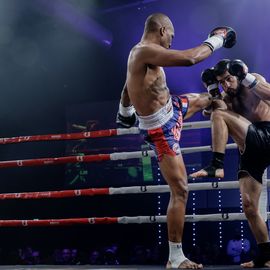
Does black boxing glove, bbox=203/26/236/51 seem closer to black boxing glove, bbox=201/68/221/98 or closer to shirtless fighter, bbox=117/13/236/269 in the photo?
shirtless fighter, bbox=117/13/236/269

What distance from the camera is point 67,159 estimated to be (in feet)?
12.3

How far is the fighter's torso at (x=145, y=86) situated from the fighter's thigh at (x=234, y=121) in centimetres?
32

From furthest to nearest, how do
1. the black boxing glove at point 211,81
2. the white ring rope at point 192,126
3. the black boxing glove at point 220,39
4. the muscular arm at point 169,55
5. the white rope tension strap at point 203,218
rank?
1. the white ring rope at point 192,126
2. the white rope tension strap at point 203,218
3. the black boxing glove at point 211,81
4. the black boxing glove at point 220,39
5. the muscular arm at point 169,55

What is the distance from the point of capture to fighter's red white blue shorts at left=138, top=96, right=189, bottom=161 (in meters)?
2.67

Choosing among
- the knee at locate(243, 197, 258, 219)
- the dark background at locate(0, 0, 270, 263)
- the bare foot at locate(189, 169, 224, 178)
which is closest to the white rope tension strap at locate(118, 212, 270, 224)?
the knee at locate(243, 197, 258, 219)

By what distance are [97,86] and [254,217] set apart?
527 cm

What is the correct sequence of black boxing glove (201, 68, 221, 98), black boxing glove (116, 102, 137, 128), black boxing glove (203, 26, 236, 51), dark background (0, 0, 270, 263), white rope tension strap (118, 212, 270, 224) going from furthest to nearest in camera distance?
dark background (0, 0, 270, 263) → white rope tension strap (118, 212, 270, 224) → black boxing glove (116, 102, 137, 128) → black boxing glove (201, 68, 221, 98) → black boxing glove (203, 26, 236, 51)

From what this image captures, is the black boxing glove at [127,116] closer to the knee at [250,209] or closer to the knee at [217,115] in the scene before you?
the knee at [217,115]

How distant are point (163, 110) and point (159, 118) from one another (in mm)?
53

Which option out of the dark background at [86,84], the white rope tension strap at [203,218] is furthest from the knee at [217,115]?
the dark background at [86,84]

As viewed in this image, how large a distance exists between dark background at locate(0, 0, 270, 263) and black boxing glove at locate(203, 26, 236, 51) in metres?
3.77

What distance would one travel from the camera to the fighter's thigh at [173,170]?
2.64m

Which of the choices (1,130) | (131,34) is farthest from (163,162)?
(1,130)

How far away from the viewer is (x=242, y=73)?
8.67 feet
